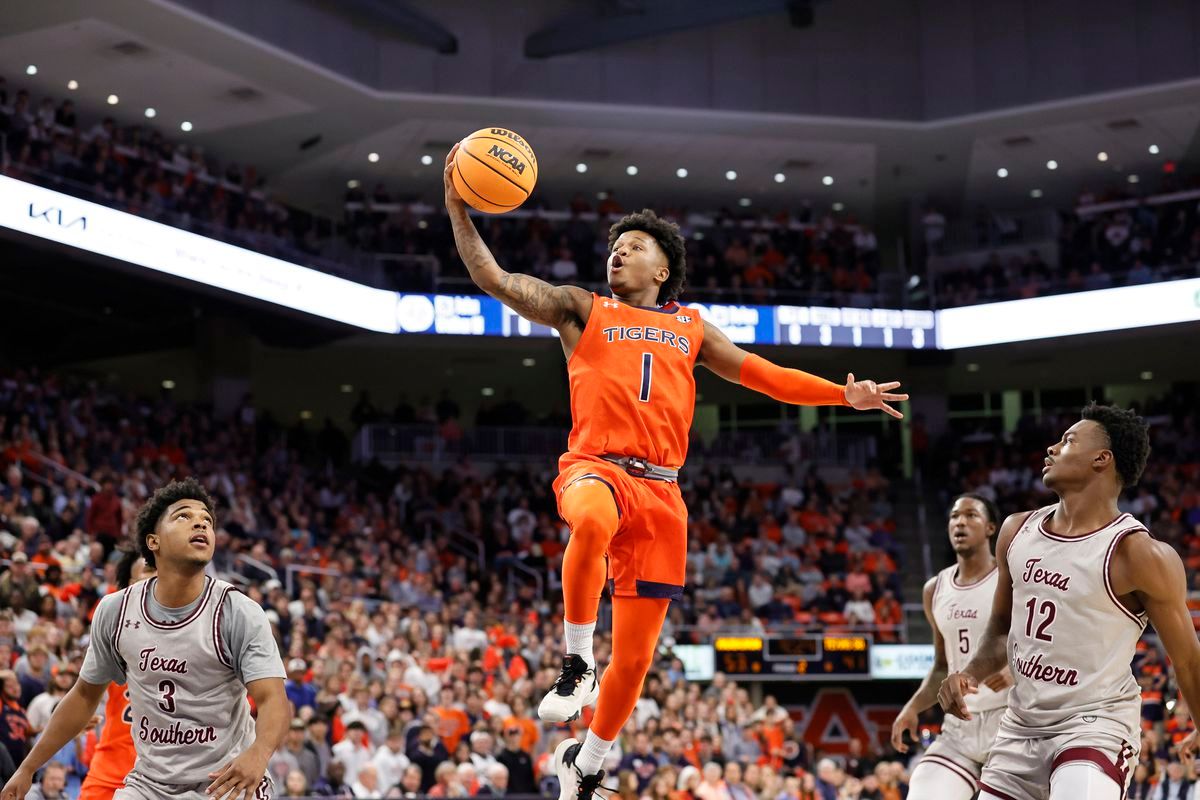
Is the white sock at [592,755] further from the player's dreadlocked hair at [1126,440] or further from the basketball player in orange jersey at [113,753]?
the player's dreadlocked hair at [1126,440]

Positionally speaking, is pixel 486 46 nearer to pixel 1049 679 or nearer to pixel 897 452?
pixel 897 452

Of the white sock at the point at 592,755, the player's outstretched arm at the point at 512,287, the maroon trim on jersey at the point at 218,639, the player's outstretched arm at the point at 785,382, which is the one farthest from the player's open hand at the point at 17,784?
the player's outstretched arm at the point at 785,382

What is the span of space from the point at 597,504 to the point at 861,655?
1828cm

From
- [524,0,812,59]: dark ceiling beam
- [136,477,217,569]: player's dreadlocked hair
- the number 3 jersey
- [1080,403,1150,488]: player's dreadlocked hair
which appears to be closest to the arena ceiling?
[524,0,812,59]: dark ceiling beam

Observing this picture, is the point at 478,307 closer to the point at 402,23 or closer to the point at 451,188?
the point at 402,23

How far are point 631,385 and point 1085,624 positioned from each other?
7.37 feet

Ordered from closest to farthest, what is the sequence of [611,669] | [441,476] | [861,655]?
[611,669] < [861,655] < [441,476]

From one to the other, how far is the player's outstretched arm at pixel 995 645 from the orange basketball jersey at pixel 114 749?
12.6ft

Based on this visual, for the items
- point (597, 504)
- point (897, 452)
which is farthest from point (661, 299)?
point (897, 452)

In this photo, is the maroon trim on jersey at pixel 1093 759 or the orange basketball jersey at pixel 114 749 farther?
the orange basketball jersey at pixel 114 749

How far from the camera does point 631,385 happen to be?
6684mm

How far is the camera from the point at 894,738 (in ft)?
25.1

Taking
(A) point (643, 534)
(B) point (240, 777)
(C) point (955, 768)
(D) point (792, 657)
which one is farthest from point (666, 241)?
(D) point (792, 657)

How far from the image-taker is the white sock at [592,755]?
673cm
